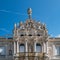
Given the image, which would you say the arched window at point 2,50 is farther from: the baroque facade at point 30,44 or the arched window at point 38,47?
the arched window at point 38,47

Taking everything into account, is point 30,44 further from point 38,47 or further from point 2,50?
point 2,50

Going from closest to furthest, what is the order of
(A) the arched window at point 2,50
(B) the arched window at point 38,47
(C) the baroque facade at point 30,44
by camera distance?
1. (C) the baroque facade at point 30,44
2. (B) the arched window at point 38,47
3. (A) the arched window at point 2,50

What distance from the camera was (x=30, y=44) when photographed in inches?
2356

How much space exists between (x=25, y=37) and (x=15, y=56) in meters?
4.29

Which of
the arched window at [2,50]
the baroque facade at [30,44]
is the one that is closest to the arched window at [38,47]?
the baroque facade at [30,44]

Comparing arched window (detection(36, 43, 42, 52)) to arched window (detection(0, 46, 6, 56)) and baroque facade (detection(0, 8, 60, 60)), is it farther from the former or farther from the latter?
arched window (detection(0, 46, 6, 56))

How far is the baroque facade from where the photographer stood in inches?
2313

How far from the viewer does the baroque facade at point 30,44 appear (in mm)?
58750

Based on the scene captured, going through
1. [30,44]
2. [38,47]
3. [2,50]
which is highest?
[30,44]

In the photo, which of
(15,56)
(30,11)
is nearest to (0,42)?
(15,56)

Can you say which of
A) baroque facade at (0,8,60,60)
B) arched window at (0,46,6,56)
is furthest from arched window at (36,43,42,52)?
arched window at (0,46,6,56)

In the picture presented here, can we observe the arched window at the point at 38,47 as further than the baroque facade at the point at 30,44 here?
Yes

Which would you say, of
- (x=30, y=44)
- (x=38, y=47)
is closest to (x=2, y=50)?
(x=30, y=44)

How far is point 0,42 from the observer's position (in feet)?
200
